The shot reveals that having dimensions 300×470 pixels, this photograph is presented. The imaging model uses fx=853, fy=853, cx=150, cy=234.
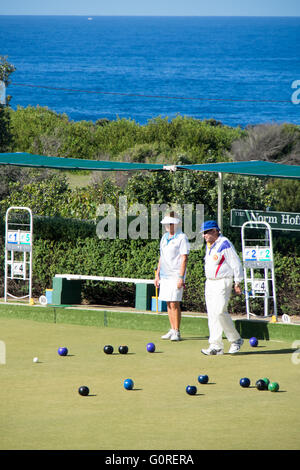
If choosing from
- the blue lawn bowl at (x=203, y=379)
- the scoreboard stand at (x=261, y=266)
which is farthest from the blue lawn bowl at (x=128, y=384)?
the scoreboard stand at (x=261, y=266)

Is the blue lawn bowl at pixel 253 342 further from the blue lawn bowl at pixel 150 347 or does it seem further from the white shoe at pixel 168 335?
the blue lawn bowl at pixel 150 347

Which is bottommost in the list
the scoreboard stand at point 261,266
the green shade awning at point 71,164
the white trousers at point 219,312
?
Result: the white trousers at point 219,312

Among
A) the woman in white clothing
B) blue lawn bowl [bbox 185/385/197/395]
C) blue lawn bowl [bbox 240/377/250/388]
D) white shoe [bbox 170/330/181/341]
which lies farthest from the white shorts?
blue lawn bowl [bbox 185/385/197/395]

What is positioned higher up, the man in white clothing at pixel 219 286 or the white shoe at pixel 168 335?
the man in white clothing at pixel 219 286

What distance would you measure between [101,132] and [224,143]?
28.8 feet

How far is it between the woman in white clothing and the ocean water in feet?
247

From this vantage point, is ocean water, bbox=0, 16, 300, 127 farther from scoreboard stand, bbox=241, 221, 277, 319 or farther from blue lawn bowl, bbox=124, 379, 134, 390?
blue lawn bowl, bbox=124, 379, 134, 390

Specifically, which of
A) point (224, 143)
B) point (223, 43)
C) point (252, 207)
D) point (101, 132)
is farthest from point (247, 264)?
point (223, 43)

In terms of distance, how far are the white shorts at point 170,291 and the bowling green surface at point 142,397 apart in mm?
525

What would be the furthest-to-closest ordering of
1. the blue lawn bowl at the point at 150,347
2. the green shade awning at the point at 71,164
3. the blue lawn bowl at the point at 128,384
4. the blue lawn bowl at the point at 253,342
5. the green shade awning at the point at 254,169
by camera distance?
the green shade awning at the point at 71,164 < the green shade awning at the point at 254,169 < the blue lawn bowl at the point at 253,342 < the blue lawn bowl at the point at 150,347 < the blue lawn bowl at the point at 128,384

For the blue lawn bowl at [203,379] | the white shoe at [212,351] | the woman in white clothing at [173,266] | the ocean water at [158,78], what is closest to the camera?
the blue lawn bowl at [203,379]

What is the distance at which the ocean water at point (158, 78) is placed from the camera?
112250 mm

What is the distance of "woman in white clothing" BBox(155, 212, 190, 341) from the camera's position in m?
9.91
